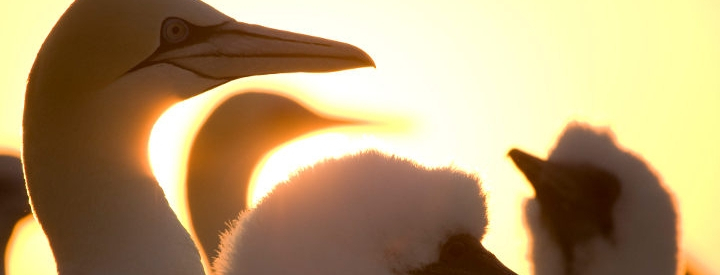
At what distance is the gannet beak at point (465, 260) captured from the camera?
418 cm

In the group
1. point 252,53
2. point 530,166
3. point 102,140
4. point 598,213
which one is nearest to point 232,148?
point 530,166

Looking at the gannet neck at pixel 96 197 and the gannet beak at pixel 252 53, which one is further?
the gannet beak at pixel 252 53

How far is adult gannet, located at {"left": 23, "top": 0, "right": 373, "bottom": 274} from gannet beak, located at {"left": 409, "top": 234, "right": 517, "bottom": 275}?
0.79 meters

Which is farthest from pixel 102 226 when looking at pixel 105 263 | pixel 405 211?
pixel 405 211

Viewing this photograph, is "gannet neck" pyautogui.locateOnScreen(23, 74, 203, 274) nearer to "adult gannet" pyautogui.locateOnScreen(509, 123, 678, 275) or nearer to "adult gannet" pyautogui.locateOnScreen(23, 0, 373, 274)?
"adult gannet" pyautogui.locateOnScreen(23, 0, 373, 274)

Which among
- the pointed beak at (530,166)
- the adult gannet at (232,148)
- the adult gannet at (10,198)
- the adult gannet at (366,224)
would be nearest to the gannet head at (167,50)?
the adult gannet at (366,224)

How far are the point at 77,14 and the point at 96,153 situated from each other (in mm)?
426

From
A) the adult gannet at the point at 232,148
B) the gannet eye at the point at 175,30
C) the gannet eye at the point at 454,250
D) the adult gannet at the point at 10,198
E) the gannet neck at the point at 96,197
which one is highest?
A: the adult gannet at the point at 232,148

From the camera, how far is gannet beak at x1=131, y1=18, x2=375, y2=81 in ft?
15.6

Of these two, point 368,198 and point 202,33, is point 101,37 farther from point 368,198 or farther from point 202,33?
point 368,198

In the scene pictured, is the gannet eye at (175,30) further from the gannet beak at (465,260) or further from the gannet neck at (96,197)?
the gannet beak at (465,260)

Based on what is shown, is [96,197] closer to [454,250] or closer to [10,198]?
[454,250]

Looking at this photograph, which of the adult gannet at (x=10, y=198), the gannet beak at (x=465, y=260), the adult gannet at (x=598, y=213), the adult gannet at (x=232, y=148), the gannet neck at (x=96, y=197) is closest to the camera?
the gannet beak at (x=465, y=260)

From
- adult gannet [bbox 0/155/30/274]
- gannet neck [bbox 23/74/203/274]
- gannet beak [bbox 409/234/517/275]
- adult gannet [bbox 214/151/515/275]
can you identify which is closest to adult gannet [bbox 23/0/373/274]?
gannet neck [bbox 23/74/203/274]
